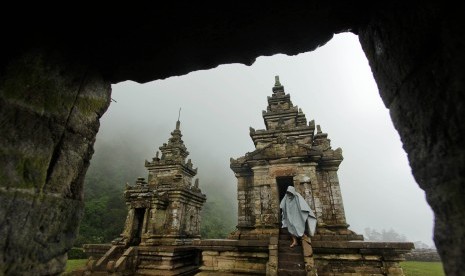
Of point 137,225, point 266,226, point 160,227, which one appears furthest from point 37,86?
point 137,225

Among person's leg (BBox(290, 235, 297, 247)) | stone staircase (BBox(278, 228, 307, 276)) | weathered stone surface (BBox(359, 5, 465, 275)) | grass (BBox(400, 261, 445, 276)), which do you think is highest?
weathered stone surface (BBox(359, 5, 465, 275))

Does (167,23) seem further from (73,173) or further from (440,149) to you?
(440,149)

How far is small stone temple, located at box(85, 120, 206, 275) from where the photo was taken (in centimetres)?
1381

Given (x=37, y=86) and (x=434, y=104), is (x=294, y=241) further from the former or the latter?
(x=37, y=86)

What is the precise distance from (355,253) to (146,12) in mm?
9617

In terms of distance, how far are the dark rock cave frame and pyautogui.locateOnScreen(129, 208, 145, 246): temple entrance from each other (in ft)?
57.0

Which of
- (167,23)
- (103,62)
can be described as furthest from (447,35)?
(103,62)

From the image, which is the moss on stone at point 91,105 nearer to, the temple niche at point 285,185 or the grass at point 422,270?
the temple niche at point 285,185

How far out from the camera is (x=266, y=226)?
34.9ft

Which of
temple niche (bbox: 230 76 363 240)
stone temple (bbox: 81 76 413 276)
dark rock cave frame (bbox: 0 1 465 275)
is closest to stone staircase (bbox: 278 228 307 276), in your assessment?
stone temple (bbox: 81 76 413 276)

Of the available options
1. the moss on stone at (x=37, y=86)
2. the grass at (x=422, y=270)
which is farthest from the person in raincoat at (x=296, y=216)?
the grass at (x=422, y=270)

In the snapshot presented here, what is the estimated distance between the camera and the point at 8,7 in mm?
1677

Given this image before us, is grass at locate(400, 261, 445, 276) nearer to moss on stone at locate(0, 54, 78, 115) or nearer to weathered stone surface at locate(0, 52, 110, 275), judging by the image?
weathered stone surface at locate(0, 52, 110, 275)

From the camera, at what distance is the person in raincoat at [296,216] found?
30.7ft
